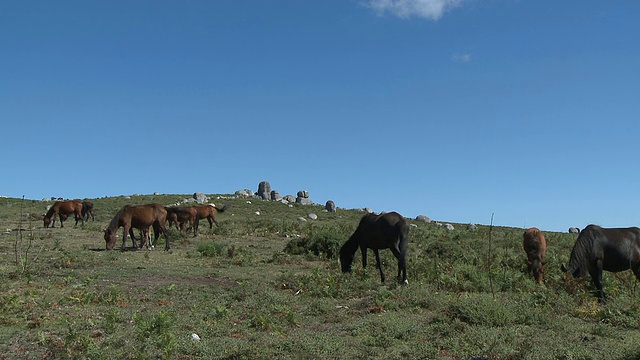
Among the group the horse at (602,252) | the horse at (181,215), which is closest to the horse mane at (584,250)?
the horse at (602,252)

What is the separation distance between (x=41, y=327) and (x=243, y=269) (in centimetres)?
921

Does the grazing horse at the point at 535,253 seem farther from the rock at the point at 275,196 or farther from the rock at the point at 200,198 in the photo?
the rock at the point at 275,196

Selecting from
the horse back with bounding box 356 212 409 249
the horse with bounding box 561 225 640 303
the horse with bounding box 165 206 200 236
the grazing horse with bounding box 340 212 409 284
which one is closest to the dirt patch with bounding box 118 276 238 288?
the grazing horse with bounding box 340 212 409 284

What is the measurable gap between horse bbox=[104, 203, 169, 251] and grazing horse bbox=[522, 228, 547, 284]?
15.1 meters

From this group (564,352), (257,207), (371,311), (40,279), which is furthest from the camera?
(257,207)

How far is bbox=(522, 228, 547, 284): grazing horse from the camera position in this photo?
54.0 ft

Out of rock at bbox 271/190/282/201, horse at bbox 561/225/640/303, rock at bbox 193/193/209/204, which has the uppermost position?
rock at bbox 271/190/282/201

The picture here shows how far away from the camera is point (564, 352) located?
8391 mm

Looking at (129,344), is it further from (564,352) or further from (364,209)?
(364,209)

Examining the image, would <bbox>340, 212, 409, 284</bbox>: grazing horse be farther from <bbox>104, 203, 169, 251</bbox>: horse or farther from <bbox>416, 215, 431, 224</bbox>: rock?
<bbox>416, 215, 431, 224</bbox>: rock

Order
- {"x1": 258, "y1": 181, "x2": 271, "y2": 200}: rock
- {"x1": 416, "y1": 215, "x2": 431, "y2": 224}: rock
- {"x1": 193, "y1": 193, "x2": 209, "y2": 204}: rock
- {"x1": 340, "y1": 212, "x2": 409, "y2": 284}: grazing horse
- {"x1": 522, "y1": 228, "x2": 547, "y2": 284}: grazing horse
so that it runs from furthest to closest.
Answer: {"x1": 258, "y1": 181, "x2": 271, "y2": 200}: rock < {"x1": 193, "y1": 193, "x2": 209, "y2": 204}: rock < {"x1": 416, "y1": 215, "x2": 431, "y2": 224}: rock < {"x1": 522, "y1": 228, "x2": 547, "y2": 284}: grazing horse < {"x1": 340, "y1": 212, "x2": 409, "y2": 284}: grazing horse

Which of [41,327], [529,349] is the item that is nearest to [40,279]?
[41,327]

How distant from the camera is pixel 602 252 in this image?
1358 cm

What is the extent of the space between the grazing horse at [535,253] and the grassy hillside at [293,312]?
19.0 inches
